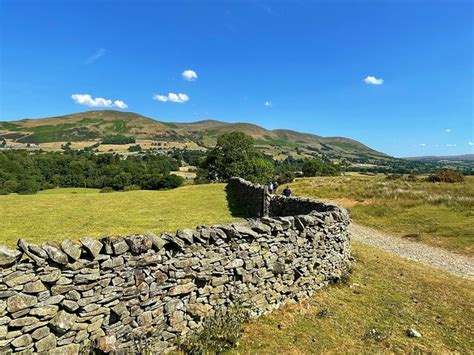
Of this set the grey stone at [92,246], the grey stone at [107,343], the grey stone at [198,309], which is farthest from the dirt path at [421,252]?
the grey stone at [92,246]

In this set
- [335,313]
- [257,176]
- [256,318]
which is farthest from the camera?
[257,176]

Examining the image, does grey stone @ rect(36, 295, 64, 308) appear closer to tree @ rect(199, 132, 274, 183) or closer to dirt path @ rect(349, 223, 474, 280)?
dirt path @ rect(349, 223, 474, 280)

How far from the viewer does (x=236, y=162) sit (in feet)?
196

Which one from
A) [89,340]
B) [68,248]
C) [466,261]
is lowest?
[466,261]

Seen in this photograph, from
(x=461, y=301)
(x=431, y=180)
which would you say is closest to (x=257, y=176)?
(x=431, y=180)

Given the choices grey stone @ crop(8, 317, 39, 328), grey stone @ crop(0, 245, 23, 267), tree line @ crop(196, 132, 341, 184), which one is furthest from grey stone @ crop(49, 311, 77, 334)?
tree line @ crop(196, 132, 341, 184)

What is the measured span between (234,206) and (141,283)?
20.3 metres

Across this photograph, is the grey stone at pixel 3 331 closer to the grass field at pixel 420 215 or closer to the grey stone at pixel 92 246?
the grey stone at pixel 92 246

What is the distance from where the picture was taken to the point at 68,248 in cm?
534

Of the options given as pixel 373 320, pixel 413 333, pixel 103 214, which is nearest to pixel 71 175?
pixel 103 214

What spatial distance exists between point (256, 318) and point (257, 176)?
5179 centimetres

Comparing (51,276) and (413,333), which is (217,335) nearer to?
(51,276)

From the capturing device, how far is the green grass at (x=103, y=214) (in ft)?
50.2

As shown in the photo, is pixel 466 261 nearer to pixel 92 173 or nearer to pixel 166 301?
pixel 166 301
